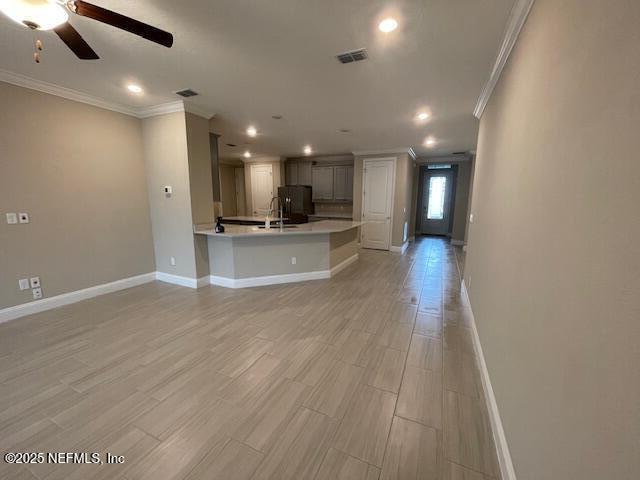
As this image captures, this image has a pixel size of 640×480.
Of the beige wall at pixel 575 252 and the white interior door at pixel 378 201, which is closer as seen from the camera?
the beige wall at pixel 575 252

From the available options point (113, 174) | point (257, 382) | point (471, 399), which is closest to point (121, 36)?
point (113, 174)

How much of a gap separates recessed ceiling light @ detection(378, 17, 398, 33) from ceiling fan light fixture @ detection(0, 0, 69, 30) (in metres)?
1.88


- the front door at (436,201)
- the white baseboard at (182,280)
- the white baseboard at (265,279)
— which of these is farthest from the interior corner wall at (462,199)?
the white baseboard at (182,280)

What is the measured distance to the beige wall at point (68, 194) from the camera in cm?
277

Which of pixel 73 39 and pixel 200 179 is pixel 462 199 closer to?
pixel 200 179

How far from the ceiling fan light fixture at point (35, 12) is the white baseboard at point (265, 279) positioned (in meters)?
3.14

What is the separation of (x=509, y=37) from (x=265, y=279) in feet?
12.6

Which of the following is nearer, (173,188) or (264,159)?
(173,188)

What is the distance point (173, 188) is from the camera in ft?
12.3

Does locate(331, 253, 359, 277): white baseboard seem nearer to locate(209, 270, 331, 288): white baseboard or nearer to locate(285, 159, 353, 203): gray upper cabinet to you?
locate(209, 270, 331, 288): white baseboard

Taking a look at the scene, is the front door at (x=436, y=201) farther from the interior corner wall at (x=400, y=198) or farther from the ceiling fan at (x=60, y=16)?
the ceiling fan at (x=60, y=16)

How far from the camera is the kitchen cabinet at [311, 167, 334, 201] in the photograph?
7555 mm

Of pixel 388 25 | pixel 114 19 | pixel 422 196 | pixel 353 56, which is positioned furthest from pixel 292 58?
pixel 422 196

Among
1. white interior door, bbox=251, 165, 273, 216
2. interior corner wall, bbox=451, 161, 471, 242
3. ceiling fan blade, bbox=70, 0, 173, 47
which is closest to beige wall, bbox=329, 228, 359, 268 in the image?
ceiling fan blade, bbox=70, 0, 173, 47
